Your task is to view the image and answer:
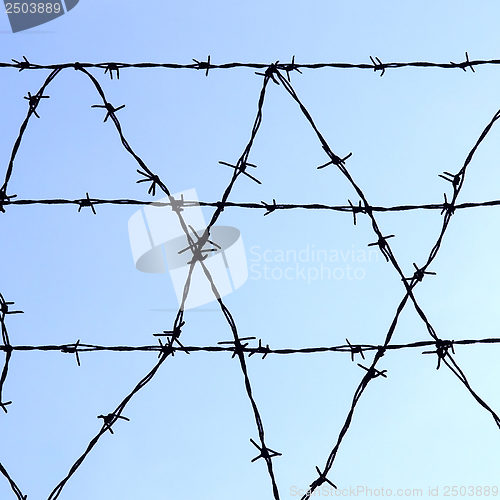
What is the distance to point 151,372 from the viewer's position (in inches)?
96.3

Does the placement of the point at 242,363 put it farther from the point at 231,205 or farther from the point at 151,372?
the point at 231,205

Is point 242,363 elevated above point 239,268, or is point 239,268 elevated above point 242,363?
point 239,268

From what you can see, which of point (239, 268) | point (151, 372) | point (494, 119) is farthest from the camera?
point (239, 268)

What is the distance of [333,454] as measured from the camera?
2516mm

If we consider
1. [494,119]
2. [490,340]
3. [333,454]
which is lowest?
[333,454]

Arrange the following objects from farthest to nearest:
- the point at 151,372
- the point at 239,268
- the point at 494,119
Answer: the point at 239,268 → the point at 494,119 → the point at 151,372

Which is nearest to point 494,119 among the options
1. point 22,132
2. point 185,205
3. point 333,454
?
point 185,205

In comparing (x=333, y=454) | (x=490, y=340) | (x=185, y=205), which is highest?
(x=185, y=205)

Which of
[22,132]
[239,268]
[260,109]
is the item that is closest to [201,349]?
[260,109]

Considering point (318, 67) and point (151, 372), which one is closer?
point (151, 372)

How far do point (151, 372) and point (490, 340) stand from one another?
1.18 m

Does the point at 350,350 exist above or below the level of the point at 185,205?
below

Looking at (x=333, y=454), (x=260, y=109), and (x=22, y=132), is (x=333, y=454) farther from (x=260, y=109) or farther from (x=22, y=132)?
(x=22, y=132)

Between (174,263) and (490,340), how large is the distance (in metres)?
2.11
